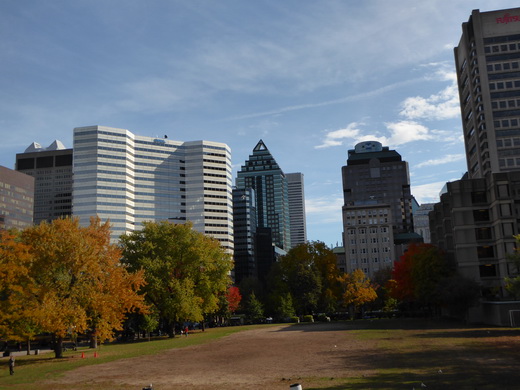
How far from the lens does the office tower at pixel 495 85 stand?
135625 mm

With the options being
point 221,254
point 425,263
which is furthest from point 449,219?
point 221,254

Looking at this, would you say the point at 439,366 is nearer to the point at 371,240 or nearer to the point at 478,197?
the point at 478,197

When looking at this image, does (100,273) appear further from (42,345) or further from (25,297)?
(42,345)

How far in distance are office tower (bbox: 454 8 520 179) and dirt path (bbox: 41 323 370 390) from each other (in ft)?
362

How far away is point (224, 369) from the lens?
32.7 metres

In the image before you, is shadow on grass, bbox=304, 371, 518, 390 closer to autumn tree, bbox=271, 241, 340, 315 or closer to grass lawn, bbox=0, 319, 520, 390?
grass lawn, bbox=0, 319, 520, 390

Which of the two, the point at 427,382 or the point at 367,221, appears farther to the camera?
the point at 367,221

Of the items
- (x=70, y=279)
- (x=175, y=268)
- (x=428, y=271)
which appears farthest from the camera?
(x=428, y=271)

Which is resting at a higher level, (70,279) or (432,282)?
(70,279)

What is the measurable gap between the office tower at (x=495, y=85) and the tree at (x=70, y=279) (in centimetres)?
11781

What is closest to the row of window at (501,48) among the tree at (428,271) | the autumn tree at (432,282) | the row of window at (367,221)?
the row of window at (367,221)

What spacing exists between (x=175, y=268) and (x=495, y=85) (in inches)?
4320

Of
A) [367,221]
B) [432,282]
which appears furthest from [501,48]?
[432,282]

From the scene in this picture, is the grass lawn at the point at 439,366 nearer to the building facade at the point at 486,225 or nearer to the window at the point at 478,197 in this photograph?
the building facade at the point at 486,225
